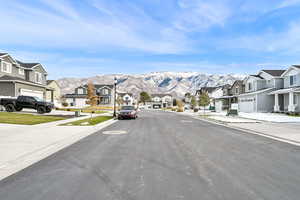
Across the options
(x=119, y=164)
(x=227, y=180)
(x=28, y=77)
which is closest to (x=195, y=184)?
(x=227, y=180)

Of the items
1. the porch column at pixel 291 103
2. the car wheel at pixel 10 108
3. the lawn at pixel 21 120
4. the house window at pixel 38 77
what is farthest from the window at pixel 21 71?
the porch column at pixel 291 103

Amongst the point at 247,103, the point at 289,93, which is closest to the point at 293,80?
the point at 289,93

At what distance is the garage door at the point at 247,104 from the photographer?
39.3 meters

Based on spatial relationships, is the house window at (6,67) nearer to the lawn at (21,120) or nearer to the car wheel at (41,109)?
the car wheel at (41,109)

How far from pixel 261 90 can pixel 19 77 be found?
43684mm

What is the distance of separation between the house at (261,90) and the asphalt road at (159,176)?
3314 centimetres

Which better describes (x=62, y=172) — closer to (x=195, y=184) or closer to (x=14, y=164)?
(x=14, y=164)

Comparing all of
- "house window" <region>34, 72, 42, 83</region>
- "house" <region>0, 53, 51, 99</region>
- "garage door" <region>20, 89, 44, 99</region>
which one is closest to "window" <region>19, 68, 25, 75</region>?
"house" <region>0, 53, 51, 99</region>

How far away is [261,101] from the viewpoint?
37.5 m

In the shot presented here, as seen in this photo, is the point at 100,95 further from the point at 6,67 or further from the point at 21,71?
the point at 6,67

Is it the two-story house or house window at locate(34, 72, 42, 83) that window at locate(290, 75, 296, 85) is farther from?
house window at locate(34, 72, 42, 83)

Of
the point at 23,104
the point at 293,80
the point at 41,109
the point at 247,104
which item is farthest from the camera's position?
the point at 247,104

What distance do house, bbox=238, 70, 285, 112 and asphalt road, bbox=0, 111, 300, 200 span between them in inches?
1305

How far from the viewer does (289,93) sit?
3222 centimetres
